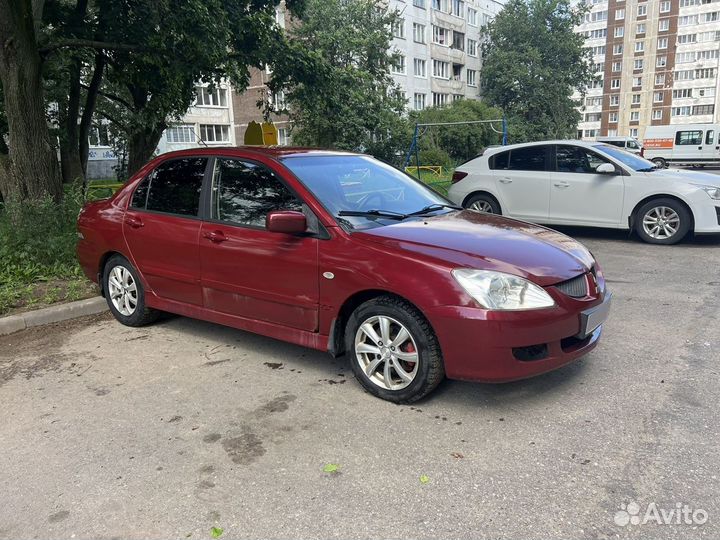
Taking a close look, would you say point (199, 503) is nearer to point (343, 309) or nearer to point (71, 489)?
point (71, 489)

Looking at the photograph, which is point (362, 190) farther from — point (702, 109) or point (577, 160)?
point (702, 109)

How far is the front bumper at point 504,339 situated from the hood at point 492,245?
0.25m

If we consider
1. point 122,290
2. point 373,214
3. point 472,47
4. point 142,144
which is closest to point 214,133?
point 472,47

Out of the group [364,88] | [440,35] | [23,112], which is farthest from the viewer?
[440,35]

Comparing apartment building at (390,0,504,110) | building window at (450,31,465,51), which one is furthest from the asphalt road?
building window at (450,31,465,51)

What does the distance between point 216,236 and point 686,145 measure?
130 ft

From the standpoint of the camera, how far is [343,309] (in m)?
3.91

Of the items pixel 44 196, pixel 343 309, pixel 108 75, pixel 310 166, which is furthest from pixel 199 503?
pixel 108 75

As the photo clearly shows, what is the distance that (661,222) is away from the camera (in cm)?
879

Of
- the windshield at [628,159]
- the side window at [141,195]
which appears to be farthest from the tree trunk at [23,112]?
the windshield at [628,159]

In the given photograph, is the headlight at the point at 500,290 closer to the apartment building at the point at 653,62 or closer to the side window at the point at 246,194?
the side window at the point at 246,194

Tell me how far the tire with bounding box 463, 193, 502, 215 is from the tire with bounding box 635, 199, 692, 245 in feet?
7.41

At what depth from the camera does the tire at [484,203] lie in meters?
10.1

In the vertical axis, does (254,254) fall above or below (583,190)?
below
